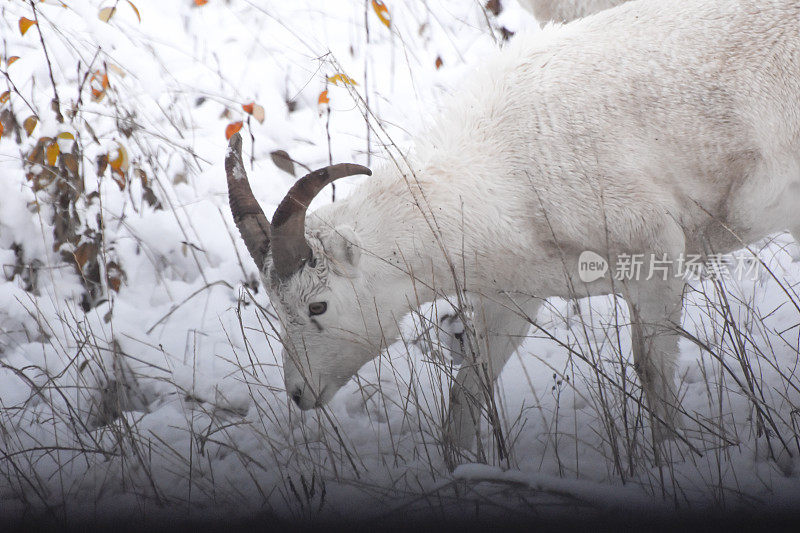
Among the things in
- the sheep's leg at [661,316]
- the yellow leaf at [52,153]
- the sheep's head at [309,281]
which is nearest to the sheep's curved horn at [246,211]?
the sheep's head at [309,281]

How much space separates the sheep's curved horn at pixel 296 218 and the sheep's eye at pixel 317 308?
194mm

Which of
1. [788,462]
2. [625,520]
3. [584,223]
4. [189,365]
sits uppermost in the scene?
[584,223]

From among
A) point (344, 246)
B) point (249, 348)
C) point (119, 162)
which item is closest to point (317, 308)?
point (344, 246)

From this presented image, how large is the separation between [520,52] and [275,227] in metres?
1.48

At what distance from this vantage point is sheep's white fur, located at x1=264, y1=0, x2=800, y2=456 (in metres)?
3.41

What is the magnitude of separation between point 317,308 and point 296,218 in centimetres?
43

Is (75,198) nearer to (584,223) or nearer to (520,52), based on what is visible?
(520,52)

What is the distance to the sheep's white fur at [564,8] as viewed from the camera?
199 inches

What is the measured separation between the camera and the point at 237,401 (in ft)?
13.5

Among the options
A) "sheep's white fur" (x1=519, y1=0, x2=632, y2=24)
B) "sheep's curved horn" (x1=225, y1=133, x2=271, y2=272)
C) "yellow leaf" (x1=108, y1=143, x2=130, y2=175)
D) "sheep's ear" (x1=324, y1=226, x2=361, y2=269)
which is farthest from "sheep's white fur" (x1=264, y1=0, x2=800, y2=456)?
"yellow leaf" (x1=108, y1=143, x2=130, y2=175)

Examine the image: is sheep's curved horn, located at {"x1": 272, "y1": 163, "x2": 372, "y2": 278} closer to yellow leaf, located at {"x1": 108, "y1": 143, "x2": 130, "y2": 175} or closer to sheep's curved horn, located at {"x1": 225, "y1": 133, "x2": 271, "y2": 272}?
sheep's curved horn, located at {"x1": 225, "y1": 133, "x2": 271, "y2": 272}

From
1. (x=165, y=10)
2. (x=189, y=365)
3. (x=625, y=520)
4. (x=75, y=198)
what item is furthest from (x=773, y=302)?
(x=165, y=10)

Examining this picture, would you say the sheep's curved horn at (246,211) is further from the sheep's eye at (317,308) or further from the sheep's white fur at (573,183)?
the sheep's eye at (317,308)

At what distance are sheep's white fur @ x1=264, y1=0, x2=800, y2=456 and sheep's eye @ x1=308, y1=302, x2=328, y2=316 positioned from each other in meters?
0.04
